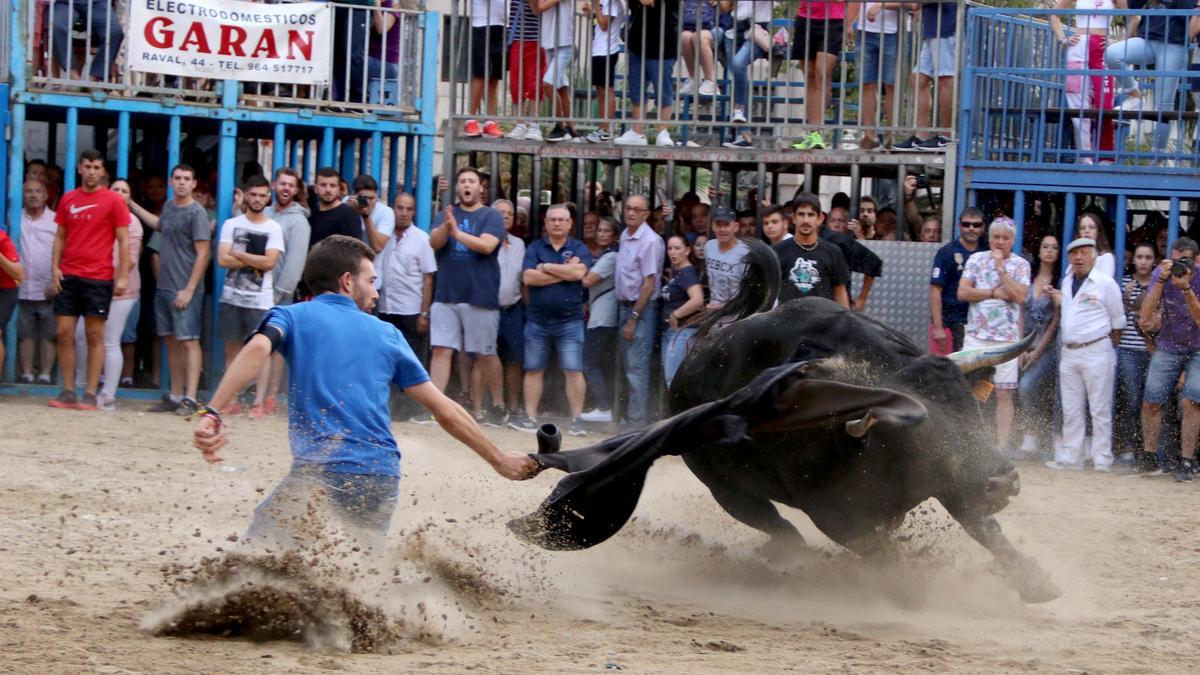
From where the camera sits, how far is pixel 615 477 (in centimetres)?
621

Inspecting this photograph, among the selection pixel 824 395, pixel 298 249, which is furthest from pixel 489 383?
pixel 824 395

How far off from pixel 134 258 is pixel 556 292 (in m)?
3.56

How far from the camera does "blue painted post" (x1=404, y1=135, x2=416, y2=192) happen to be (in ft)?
47.5

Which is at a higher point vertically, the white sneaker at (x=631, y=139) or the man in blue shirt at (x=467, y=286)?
the white sneaker at (x=631, y=139)

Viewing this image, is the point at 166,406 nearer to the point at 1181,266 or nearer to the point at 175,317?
the point at 175,317

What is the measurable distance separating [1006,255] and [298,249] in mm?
5806

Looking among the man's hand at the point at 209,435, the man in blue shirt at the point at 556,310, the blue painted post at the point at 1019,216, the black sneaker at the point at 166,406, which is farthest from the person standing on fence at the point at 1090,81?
the man's hand at the point at 209,435

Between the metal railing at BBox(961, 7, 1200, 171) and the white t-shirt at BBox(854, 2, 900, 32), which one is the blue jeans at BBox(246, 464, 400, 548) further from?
the white t-shirt at BBox(854, 2, 900, 32)

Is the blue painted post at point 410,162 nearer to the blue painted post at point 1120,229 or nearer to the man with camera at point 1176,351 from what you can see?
the blue painted post at point 1120,229

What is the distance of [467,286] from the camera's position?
42.5 ft

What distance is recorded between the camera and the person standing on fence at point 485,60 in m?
14.0

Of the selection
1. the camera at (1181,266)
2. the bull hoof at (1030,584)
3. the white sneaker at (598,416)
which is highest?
the camera at (1181,266)

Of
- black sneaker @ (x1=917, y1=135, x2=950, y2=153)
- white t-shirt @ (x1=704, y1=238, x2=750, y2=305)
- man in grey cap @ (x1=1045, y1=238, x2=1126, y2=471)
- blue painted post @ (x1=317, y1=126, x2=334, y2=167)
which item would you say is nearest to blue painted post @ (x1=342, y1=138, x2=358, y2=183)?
blue painted post @ (x1=317, y1=126, x2=334, y2=167)

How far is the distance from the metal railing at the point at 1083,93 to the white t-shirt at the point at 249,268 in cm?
581
